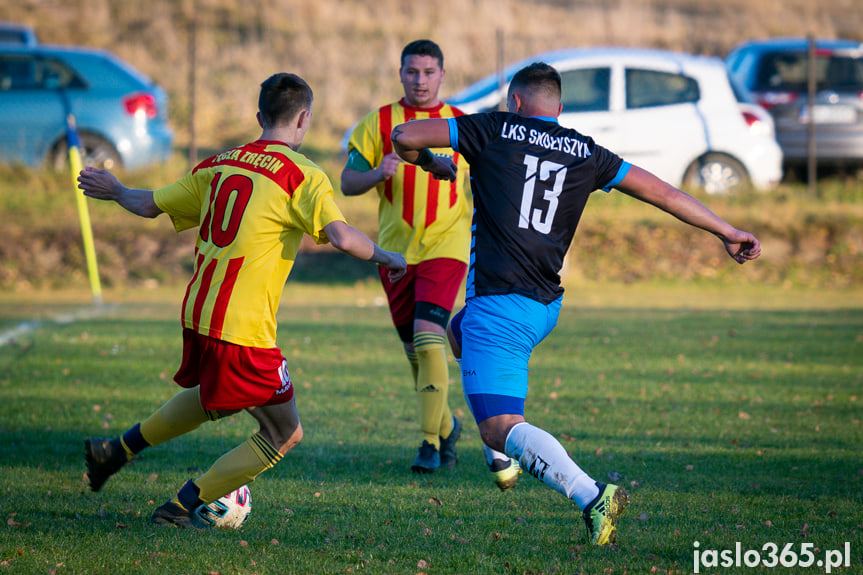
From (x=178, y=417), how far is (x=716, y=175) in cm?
1406

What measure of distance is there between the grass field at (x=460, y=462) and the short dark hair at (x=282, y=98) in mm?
1904

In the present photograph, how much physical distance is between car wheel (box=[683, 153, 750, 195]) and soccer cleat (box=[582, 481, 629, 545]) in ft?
44.7

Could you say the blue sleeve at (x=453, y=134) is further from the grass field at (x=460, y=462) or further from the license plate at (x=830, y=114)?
the license plate at (x=830, y=114)

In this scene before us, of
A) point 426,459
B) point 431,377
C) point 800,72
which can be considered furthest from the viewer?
point 800,72

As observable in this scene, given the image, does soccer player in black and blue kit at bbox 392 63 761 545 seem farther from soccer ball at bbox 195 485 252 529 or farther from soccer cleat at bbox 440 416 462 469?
soccer cleat at bbox 440 416 462 469

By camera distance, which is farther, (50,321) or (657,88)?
(657,88)

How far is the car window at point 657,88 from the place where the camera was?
16328mm

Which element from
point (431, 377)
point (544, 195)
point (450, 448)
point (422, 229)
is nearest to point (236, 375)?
point (544, 195)

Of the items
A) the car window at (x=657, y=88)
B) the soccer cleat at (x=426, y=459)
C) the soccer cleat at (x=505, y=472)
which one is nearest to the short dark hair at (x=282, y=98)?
the soccer cleat at (x=505, y=472)

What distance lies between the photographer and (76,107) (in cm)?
1656

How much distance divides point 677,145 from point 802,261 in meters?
3.30

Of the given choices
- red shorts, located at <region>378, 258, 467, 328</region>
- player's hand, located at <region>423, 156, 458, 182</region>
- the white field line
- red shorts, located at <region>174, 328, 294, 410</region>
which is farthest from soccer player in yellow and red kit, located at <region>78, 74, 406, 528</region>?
the white field line

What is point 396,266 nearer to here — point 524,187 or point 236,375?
point 524,187

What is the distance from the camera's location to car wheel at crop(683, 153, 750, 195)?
16.5 m
